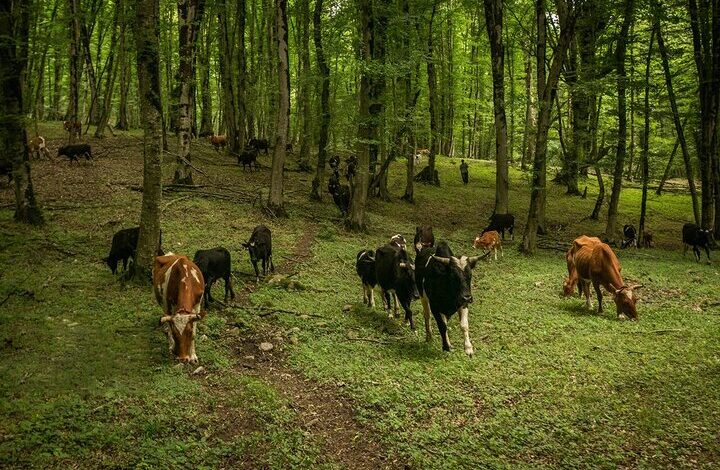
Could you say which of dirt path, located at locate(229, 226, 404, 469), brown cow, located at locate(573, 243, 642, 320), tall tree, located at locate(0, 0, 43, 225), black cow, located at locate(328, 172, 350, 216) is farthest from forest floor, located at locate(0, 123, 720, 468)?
black cow, located at locate(328, 172, 350, 216)

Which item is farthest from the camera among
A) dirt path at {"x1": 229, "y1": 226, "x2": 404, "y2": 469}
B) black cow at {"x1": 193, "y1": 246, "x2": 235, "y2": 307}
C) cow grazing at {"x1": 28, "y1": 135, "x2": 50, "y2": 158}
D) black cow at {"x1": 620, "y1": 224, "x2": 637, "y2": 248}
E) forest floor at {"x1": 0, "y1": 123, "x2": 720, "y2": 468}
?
cow grazing at {"x1": 28, "y1": 135, "x2": 50, "y2": 158}

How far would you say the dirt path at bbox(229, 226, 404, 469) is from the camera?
601cm

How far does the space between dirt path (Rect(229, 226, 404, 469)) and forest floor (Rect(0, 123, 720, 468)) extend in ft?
0.08

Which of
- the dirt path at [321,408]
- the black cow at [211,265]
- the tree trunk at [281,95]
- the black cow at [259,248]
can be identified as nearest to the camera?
the dirt path at [321,408]

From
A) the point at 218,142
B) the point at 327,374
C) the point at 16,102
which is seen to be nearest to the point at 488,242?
the point at 327,374

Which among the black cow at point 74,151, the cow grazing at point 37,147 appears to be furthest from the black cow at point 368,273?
the cow grazing at point 37,147

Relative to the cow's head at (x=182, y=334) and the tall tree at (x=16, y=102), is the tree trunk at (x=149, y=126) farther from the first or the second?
the cow's head at (x=182, y=334)

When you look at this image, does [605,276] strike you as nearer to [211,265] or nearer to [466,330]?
[466,330]

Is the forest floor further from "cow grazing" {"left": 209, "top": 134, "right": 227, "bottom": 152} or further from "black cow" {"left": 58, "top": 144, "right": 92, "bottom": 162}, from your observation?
"cow grazing" {"left": 209, "top": 134, "right": 227, "bottom": 152}

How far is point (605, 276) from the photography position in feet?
36.6

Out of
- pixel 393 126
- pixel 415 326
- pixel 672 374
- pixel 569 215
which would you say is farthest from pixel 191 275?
pixel 569 215

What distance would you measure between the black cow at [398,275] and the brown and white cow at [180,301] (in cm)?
394

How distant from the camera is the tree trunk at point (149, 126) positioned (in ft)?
32.4

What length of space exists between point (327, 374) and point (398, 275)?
306cm
